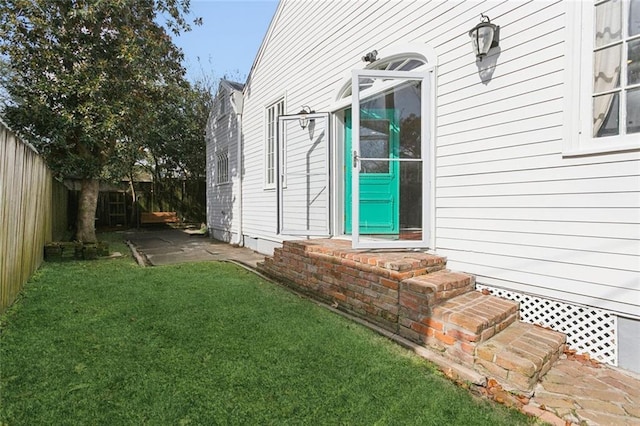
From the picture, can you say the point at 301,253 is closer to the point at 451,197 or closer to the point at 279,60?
the point at 451,197

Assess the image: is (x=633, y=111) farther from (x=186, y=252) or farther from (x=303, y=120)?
(x=186, y=252)

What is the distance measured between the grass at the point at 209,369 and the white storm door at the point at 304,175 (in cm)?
202

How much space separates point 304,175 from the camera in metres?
6.35

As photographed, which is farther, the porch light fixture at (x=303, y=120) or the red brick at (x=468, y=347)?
the porch light fixture at (x=303, y=120)

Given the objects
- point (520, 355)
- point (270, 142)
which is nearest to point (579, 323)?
point (520, 355)

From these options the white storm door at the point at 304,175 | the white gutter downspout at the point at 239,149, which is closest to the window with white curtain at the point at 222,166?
the white gutter downspout at the point at 239,149

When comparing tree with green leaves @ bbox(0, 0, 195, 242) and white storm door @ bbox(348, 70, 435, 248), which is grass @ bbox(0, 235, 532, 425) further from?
tree with green leaves @ bbox(0, 0, 195, 242)

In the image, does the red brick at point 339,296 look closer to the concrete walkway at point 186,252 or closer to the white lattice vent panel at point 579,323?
the white lattice vent panel at point 579,323

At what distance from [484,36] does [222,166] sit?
9.89 m

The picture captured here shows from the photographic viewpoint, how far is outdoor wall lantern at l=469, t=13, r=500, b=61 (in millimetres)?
3379

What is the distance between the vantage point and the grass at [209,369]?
2.08 m

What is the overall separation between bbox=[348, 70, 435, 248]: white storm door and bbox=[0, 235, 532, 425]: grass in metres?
1.29

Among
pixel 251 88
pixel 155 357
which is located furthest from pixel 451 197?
pixel 251 88

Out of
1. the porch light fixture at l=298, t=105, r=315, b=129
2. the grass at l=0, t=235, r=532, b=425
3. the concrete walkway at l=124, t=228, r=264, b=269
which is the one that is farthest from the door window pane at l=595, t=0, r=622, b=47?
the concrete walkway at l=124, t=228, r=264, b=269
